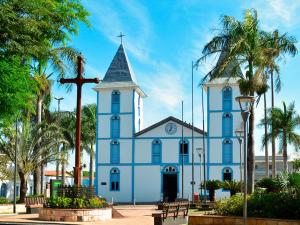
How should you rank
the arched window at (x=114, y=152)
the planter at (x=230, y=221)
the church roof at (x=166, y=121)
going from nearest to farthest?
the planter at (x=230, y=221) → the church roof at (x=166, y=121) → the arched window at (x=114, y=152)

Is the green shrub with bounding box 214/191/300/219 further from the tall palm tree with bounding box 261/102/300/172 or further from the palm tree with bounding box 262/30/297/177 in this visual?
the tall palm tree with bounding box 261/102/300/172

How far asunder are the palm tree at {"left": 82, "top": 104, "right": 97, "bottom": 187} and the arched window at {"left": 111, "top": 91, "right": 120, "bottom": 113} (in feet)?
30.6

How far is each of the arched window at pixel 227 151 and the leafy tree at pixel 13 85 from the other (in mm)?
31608

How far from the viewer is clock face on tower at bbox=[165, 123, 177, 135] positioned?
5406cm

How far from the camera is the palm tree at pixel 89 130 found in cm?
6350

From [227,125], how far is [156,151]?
7.32m

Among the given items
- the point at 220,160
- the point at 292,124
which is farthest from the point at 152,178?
the point at 292,124

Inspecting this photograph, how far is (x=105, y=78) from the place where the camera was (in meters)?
56.3

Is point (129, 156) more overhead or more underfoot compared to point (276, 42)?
more underfoot

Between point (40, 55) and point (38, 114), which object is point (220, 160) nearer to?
point (38, 114)

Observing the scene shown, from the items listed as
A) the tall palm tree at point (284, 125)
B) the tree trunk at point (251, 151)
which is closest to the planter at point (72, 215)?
the tree trunk at point (251, 151)

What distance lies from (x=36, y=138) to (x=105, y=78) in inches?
828

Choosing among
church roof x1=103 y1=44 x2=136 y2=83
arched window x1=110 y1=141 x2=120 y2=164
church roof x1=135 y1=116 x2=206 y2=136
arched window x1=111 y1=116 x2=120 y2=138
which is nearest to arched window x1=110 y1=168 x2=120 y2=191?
arched window x1=110 y1=141 x2=120 y2=164

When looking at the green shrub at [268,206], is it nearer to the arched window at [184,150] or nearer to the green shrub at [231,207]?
the green shrub at [231,207]
